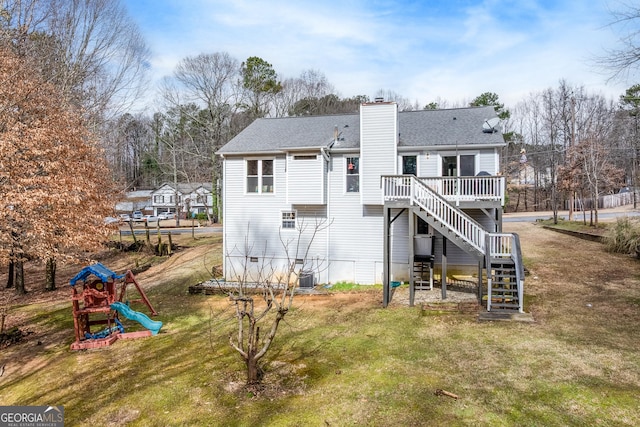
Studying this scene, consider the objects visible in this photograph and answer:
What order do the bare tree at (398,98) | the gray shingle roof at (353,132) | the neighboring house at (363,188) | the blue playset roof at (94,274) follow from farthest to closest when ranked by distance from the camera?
the bare tree at (398,98), the gray shingle roof at (353,132), the neighboring house at (363,188), the blue playset roof at (94,274)

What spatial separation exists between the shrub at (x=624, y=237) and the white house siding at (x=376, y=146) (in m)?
11.0

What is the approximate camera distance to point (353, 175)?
15680 millimetres

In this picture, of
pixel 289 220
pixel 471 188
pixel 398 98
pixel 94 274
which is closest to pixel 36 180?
pixel 94 274

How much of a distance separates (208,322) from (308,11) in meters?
13.0

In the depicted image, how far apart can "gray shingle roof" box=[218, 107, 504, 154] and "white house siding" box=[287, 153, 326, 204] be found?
20.9 inches

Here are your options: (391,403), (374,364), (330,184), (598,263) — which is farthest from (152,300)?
(598,263)

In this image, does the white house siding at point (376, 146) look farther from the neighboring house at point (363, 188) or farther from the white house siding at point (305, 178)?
the white house siding at point (305, 178)

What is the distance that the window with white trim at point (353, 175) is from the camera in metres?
15.6

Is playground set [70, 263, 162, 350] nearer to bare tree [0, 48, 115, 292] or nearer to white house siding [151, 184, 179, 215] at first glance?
bare tree [0, 48, 115, 292]

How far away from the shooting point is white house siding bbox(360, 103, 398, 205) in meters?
14.5

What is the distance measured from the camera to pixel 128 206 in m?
61.1

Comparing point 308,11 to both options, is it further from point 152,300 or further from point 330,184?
point 152,300

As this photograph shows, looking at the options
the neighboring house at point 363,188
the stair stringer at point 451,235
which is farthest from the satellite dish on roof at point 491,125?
the stair stringer at point 451,235

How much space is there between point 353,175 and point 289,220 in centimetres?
338
